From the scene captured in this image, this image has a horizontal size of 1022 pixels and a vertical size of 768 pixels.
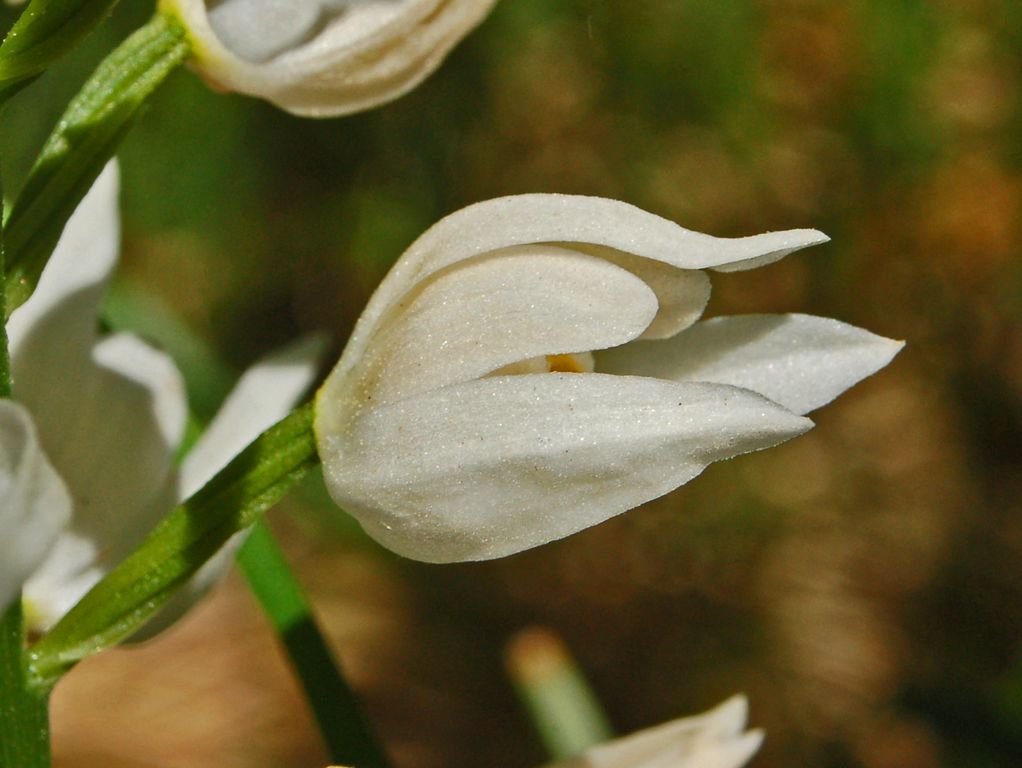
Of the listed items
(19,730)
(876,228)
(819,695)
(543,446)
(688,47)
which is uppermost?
(543,446)

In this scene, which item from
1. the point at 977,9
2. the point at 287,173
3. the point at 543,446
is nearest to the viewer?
the point at 543,446

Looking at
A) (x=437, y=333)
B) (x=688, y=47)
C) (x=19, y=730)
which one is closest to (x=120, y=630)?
(x=19, y=730)

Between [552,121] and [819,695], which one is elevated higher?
[552,121]

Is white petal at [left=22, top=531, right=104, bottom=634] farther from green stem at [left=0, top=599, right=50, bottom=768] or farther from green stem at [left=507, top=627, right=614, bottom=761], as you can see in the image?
green stem at [left=507, top=627, right=614, bottom=761]

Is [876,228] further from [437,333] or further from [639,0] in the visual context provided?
[437,333]

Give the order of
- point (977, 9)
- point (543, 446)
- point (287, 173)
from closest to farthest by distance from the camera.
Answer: point (543, 446)
point (287, 173)
point (977, 9)

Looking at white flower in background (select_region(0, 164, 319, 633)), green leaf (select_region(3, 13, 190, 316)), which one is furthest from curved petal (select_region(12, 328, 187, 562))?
green leaf (select_region(3, 13, 190, 316))

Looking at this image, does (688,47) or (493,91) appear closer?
(688,47)
